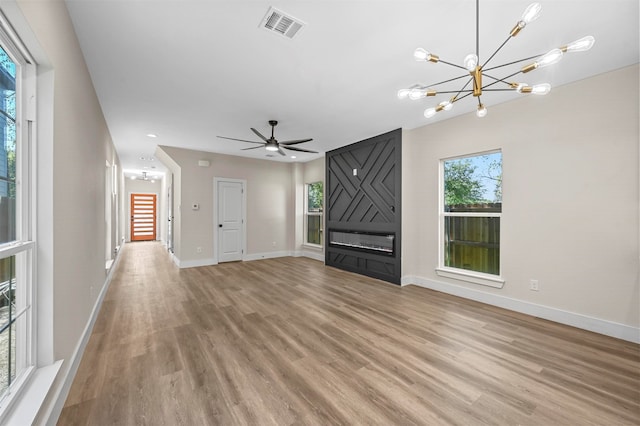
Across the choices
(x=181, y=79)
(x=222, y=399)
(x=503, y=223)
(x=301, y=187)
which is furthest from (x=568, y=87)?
(x=301, y=187)

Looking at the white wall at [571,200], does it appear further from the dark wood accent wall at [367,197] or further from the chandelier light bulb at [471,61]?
the chandelier light bulb at [471,61]

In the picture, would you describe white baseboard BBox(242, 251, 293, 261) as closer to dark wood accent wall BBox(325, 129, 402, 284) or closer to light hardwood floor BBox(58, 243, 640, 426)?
dark wood accent wall BBox(325, 129, 402, 284)

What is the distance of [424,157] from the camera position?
465 centimetres

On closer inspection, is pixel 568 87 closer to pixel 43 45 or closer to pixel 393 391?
pixel 393 391

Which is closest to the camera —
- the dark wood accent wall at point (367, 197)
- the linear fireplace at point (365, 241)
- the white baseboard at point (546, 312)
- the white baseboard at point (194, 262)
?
the white baseboard at point (546, 312)

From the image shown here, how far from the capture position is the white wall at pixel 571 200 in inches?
107

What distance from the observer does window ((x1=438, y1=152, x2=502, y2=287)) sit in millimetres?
3789

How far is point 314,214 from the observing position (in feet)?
25.4

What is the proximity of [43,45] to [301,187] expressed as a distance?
21.7 feet

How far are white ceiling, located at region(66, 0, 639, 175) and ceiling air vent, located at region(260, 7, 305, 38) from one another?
0.15 ft

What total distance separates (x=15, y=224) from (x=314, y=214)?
21.3ft

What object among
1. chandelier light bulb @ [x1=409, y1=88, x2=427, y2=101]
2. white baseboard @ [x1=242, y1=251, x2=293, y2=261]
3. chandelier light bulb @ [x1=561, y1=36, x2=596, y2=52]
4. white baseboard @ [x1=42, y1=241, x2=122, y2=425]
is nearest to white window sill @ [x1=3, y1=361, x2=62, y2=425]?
white baseboard @ [x1=42, y1=241, x2=122, y2=425]

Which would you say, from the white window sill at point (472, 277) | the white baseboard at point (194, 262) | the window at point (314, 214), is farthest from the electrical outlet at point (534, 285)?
the white baseboard at point (194, 262)

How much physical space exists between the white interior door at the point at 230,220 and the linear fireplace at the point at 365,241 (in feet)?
8.29
